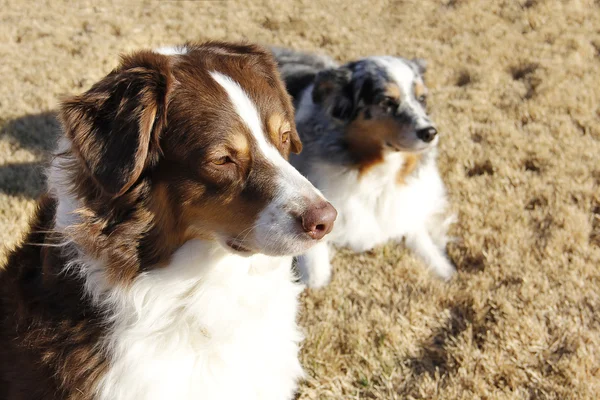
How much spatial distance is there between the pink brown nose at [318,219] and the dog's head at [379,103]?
204 cm

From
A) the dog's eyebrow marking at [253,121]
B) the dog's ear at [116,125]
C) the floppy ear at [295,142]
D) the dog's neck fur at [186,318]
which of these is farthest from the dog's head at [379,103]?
the dog's ear at [116,125]

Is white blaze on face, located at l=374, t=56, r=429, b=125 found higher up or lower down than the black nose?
higher up

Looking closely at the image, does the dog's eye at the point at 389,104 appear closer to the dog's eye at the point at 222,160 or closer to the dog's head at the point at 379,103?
the dog's head at the point at 379,103

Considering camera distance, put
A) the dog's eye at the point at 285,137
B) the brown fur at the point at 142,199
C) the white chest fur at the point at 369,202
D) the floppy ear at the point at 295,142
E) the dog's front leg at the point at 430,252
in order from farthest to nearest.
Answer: the white chest fur at the point at 369,202, the dog's front leg at the point at 430,252, the floppy ear at the point at 295,142, the dog's eye at the point at 285,137, the brown fur at the point at 142,199

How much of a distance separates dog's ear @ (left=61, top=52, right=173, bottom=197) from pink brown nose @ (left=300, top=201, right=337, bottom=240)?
2.23ft

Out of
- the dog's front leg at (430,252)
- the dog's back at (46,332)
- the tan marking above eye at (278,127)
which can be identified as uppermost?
the tan marking above eye at (278,127)

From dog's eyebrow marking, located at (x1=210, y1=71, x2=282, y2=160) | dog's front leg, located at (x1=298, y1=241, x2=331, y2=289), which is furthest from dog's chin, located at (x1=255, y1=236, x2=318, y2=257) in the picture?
dog's front leg, located at (x1=298, y1=241, x2=331, y2=289)

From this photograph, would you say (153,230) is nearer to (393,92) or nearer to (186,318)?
(186,318)

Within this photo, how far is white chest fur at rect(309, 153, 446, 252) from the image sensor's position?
460 centimetres

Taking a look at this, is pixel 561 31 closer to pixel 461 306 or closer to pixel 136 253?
pixel 461 306

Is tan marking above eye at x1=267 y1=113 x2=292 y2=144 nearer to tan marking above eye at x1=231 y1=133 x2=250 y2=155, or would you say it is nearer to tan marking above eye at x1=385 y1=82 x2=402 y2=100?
tan marking above eye at x1=231 y1=133 x2=250 y2=155

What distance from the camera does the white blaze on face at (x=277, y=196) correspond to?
2.24 meters

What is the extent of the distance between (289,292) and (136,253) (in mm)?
842

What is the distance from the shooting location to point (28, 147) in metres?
5.43
